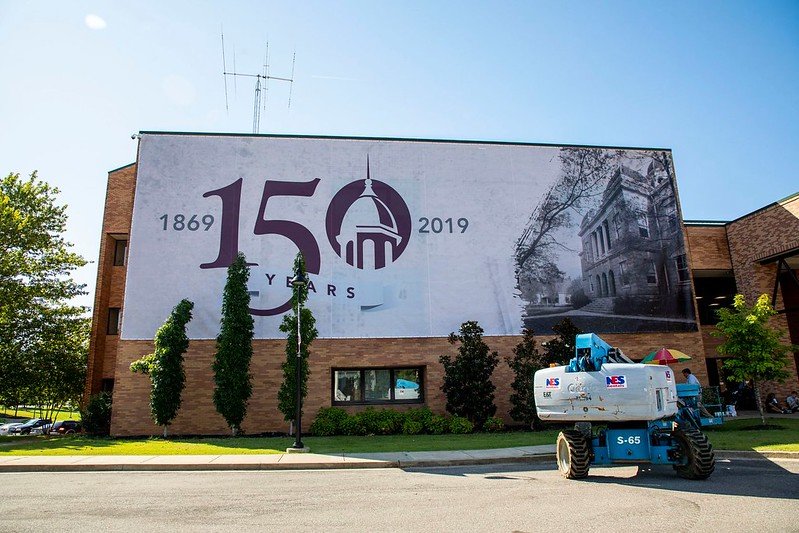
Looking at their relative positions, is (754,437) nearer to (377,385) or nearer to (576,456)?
(576,456)

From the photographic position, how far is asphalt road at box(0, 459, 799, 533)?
21.9 ft

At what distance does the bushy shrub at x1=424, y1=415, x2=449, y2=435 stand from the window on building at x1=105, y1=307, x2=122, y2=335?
15.6m

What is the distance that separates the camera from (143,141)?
24109mm

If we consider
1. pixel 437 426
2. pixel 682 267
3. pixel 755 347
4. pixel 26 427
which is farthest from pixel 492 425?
pixel 26 427

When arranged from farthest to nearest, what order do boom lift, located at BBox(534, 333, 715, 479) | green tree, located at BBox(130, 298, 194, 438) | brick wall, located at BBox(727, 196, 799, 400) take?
brick wall, located at BBox(727, 196, 799, 400) < green tree, located at BBox(130, 298, 194, 438) < boom lift, located at BBox(534, 333, 715, 479)

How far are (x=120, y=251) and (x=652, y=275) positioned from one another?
26.1m

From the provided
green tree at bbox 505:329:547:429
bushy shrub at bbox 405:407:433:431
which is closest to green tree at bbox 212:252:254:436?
bushy shrub at bbox 405:407:433:431

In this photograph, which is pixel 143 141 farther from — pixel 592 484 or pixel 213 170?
pixel 592 484

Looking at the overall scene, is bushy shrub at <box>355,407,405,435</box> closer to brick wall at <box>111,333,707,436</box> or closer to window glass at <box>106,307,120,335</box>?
brick wall at <box>111,333,707,436</box>

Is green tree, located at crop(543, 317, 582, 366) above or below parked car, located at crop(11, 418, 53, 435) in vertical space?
above

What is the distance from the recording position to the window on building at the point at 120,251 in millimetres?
26281

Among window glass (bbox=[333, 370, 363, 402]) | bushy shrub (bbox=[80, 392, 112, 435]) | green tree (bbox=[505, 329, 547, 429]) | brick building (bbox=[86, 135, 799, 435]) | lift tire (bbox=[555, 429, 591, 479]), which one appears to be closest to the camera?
lift tire (bbox=[555, 429, 591, 479])

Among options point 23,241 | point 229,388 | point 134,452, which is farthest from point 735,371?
point 23,241

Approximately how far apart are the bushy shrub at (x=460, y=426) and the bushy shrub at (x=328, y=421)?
4205mm
